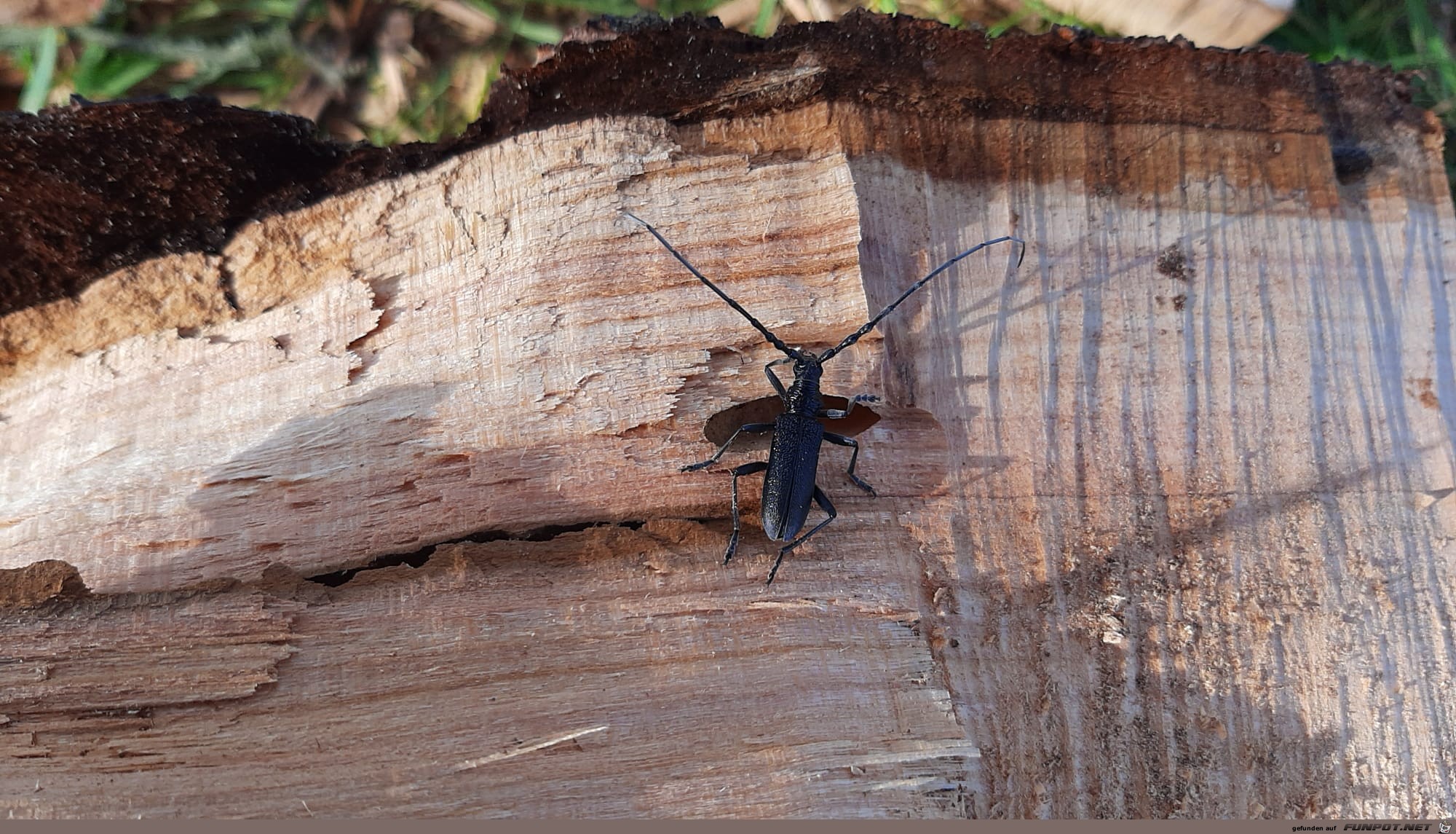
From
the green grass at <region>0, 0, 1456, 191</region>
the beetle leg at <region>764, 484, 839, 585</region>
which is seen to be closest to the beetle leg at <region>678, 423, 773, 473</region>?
the beetle leg at <region>764, 484, 839, 585</region>

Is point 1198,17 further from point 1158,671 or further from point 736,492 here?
point 736,492

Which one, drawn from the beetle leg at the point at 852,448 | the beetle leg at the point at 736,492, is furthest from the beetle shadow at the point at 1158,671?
the beetle leg at the point at 736,492

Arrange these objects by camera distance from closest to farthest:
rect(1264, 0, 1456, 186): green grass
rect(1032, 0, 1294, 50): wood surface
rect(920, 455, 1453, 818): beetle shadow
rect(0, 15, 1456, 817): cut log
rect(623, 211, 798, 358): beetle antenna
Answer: rect(0, 15, 1456, 817): cut log, rect(920, 455, 1453, 818): beetle shadow, rect(623, 211, 798, 358): beetle antenna, rect(1032, 0, 1294, 50): wood surface, rect(1264, 0, 1456, 186): green grass

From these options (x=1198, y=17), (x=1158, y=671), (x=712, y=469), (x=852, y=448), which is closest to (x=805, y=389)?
(x=852, y=448)

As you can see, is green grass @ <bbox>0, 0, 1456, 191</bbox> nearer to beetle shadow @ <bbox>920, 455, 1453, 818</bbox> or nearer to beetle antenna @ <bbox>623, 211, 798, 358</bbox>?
beetle antenna @ <bbox>623, 211, 798, 358</bbox>

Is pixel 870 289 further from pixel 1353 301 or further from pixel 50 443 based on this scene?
pixel 50 443
